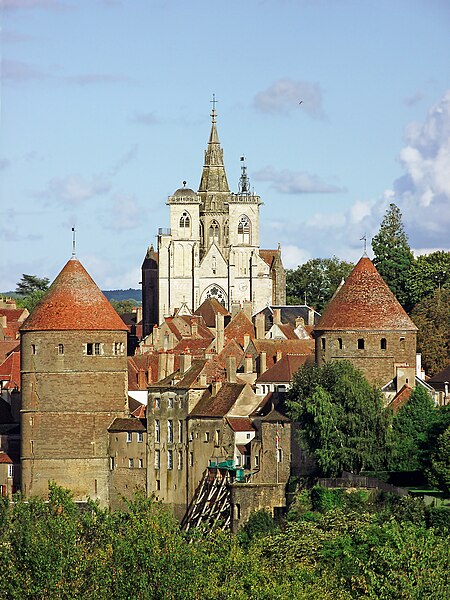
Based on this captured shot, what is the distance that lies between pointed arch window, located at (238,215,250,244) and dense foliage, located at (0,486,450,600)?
3089 inches

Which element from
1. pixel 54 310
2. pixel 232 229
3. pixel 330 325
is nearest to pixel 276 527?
pixel 330 325

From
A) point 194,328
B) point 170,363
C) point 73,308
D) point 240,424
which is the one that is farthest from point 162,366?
point 194,328

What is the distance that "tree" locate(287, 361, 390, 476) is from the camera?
88.3 meters

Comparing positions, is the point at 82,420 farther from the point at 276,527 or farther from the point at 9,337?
the point at 9,337

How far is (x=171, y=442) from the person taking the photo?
97.9 meters

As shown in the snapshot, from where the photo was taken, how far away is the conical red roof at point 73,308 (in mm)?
98438

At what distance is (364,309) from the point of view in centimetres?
9512

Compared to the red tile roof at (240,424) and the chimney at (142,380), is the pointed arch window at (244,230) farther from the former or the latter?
the red tile roof at (240,424)

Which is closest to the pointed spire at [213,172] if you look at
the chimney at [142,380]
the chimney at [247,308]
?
the chimney at [247,308]

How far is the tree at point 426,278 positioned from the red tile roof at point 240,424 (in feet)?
129

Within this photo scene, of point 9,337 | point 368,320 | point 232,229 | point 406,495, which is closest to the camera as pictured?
point 406,495

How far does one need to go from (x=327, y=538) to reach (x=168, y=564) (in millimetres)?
14679

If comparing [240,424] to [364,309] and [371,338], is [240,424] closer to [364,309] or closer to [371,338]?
[371,338]

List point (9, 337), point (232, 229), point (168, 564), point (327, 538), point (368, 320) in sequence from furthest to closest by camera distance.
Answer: point (232, 229) → point (9, 337) → point (368, 320) → point (327, 538) → point (168, 564)
